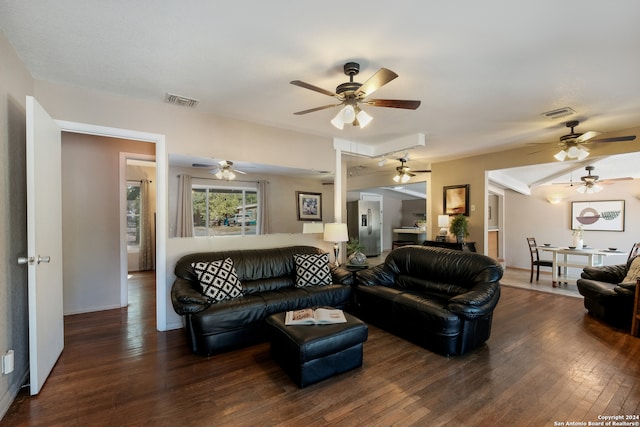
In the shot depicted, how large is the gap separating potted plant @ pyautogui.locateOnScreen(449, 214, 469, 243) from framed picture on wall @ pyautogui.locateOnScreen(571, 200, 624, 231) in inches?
126

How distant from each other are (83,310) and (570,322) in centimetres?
643

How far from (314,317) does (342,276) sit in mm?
1347

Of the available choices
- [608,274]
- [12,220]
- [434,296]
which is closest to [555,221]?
[608,274]

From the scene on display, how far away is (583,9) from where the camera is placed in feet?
5.91

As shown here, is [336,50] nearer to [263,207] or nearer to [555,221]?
[263,207]

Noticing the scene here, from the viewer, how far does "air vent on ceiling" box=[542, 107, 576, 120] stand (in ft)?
11.4

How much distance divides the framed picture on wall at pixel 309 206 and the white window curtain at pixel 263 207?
0.52 metres

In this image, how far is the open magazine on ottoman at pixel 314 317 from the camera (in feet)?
8.07

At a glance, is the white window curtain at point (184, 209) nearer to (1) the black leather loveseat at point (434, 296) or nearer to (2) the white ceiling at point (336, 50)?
(2) the white ceiling at point (336, 50)

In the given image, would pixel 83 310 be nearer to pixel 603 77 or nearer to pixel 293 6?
pixel 293 6

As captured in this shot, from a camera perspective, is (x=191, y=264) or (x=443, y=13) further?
(x=191, y=264)

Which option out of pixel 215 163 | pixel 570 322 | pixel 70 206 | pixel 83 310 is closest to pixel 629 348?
pixel 570 322

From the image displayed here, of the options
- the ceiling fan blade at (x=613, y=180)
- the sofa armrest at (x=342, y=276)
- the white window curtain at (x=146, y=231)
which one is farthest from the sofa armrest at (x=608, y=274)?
the white window curtain at (x=146, y=231)

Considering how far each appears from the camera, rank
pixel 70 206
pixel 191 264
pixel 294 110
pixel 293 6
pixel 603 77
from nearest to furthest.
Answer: pixel 293 6 → pixel 603 77 → pixel 191 264 → pixel 294 110 → pixel 70 206
